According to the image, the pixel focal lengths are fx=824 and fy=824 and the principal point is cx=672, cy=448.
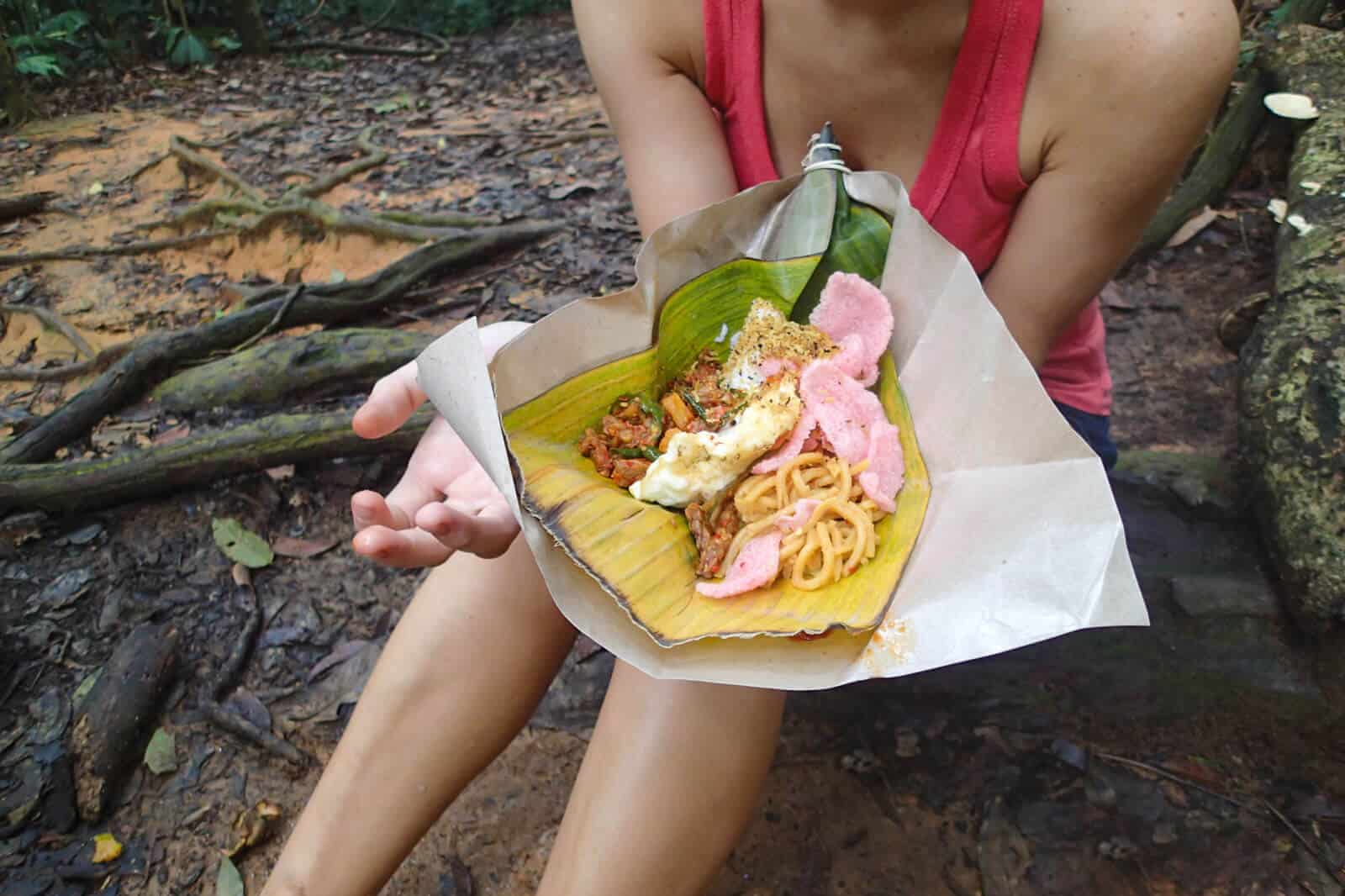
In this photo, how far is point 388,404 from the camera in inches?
52.1

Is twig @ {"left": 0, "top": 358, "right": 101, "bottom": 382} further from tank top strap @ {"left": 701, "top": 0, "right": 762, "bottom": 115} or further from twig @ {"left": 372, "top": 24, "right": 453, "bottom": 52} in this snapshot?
twig @ {"left": 372, "top": 24, "right": 453, "bottom": 52}

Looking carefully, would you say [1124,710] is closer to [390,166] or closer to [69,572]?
[69,572]

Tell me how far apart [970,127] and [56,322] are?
4151mm

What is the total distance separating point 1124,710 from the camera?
2.01 m

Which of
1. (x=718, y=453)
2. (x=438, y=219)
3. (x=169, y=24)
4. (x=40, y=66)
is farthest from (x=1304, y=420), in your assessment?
(x=169, y=24)

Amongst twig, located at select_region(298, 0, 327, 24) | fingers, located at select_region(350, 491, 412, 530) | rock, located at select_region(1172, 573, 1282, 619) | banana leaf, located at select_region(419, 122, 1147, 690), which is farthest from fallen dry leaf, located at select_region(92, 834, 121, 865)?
twig, located at select_region(298, 0, 327, 24)

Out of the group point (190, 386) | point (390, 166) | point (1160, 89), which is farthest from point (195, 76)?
point (1160, 89)

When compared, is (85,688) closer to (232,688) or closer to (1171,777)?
(232,688)

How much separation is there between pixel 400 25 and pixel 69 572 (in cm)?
856

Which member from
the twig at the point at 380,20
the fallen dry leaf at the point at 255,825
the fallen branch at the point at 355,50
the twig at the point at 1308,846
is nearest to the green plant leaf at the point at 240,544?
the fallen dry leaf at the point at 255,825

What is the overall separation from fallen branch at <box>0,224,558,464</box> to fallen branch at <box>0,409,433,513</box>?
338mm

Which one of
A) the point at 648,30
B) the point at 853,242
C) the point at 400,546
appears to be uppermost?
the point at 648,30

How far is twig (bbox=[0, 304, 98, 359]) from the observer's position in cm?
373

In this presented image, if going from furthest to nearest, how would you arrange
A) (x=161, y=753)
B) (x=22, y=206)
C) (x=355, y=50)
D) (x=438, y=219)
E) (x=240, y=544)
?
(x=355, y=50) → (x=22, y=206) → (x=438, y=219) → (x=240, y=544) → (x=161, y=753)
